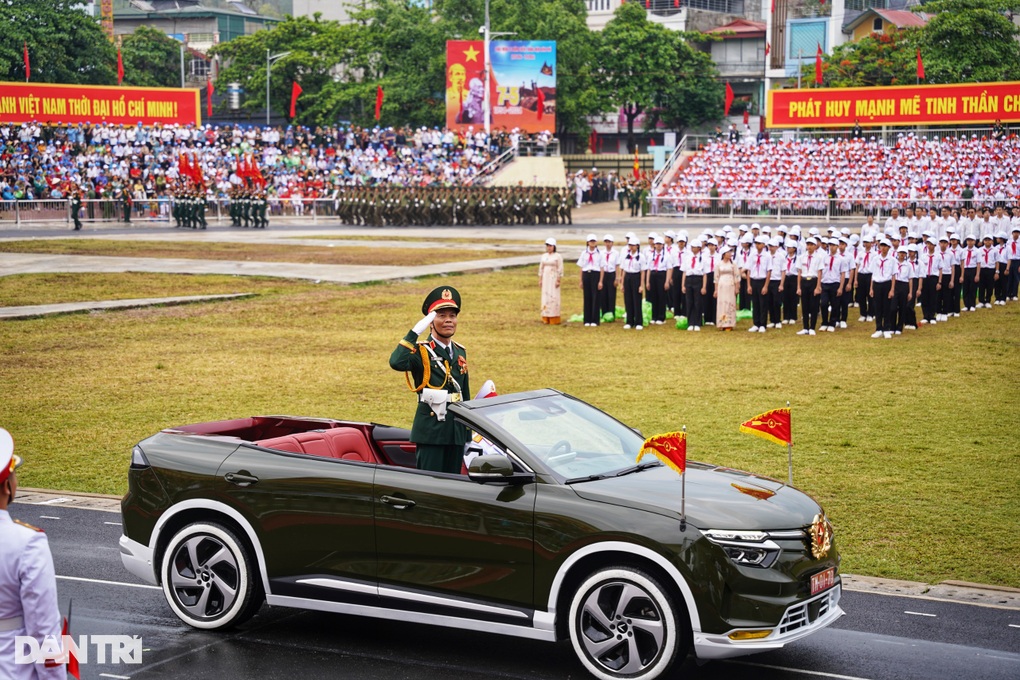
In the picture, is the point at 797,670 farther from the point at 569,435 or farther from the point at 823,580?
the point at 569,435

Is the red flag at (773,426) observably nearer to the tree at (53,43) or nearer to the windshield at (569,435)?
the windshield at (569,435)

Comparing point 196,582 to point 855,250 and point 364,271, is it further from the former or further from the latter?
point 364,271

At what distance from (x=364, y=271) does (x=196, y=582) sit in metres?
24.6

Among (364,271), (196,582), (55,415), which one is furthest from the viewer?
(364,271)

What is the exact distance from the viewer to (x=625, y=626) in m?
6.59

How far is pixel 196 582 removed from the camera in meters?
7.68

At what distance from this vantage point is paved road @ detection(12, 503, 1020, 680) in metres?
6.93

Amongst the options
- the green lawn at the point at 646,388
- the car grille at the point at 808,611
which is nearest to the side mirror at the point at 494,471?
the car grille at the point at 808,611

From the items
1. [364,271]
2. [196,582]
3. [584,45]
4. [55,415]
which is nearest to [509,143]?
[584,45]

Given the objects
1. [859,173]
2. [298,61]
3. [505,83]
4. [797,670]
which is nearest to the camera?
[797,670]

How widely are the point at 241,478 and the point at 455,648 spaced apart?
165cm

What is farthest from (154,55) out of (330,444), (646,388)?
(330,444)

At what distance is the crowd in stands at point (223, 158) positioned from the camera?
48625mm

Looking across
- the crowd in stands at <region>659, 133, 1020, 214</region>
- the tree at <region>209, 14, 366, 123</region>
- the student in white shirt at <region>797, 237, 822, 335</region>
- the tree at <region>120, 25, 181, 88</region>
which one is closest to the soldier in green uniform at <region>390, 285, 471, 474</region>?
the student in white shirt at <region>797, 237, 822, 335</region>
